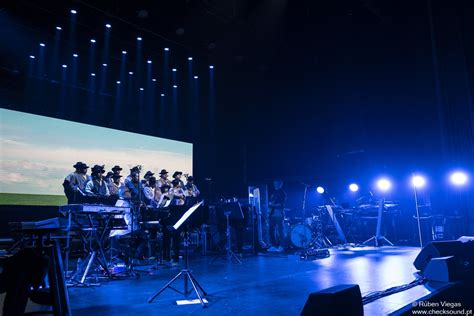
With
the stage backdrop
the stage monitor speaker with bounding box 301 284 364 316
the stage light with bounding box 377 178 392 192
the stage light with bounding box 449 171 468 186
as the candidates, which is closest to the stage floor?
the stage monitor speaker with bounding box 301 284 364 316

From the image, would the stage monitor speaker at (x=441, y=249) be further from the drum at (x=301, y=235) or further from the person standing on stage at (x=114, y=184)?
the person standing on stage at (x=114, y=184)

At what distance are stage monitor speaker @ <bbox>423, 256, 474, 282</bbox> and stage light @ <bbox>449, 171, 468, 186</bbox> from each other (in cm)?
212

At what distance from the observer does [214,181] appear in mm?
13117

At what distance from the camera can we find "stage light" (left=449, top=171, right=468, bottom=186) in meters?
5.89

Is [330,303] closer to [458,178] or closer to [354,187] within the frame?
[458,178]

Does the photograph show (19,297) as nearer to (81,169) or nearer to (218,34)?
(81,169)

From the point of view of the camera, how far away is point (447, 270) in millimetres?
3848

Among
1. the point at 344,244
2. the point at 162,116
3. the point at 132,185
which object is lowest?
the point at 344,244

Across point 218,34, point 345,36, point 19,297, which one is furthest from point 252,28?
point 19,297

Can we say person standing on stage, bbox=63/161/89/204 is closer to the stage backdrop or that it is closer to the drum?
the stage backdrop

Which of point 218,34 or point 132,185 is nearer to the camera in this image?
point 132,185

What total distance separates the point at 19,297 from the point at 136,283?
3.12m

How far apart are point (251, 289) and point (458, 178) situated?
4.12 m

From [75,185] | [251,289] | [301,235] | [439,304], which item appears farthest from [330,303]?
[301,235]
